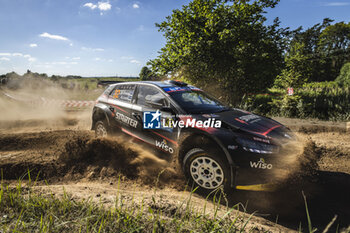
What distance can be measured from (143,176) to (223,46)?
257 inches

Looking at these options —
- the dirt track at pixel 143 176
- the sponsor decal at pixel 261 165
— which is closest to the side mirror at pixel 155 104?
the dirt track at pixel 143 176

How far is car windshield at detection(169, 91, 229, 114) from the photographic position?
339 cm

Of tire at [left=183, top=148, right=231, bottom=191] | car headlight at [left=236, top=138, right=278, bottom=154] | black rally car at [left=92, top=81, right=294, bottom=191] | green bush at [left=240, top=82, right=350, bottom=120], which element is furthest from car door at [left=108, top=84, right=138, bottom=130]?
green bush at [left=240, top=82, right=350, bottom=120]

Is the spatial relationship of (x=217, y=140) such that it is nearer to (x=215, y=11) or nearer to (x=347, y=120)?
(x=215, y=11)

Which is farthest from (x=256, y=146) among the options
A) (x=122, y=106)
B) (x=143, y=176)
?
(x=122, y=106)

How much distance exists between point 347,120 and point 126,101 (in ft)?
29.6

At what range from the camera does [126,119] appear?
4.10 meters

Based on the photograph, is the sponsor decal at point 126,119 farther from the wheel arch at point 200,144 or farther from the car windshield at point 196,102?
the wheel arch at point 200,144

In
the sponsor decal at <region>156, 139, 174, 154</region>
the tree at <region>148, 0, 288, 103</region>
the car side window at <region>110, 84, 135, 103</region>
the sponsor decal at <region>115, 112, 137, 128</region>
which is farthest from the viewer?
the tree at <region>148, 0, 288, 103</region>

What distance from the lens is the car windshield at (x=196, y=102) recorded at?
3.39 metres

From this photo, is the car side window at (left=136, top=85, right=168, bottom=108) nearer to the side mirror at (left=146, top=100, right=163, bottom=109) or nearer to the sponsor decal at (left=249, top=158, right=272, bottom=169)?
the side mirror at (left=146, top=100, right=163, bottom=109)

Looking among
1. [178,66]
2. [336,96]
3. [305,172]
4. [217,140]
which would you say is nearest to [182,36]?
[178,66]

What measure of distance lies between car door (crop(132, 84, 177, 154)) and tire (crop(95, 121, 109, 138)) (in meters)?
1.18

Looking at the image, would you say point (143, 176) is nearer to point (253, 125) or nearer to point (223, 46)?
point (253, 125)
